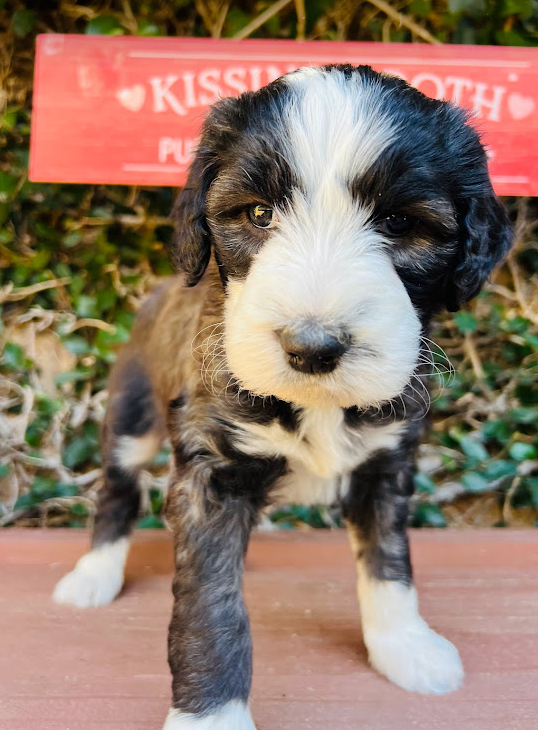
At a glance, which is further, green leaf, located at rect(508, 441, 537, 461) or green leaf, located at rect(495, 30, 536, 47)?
green leaf, located at rect(508, 441, 537, 461)

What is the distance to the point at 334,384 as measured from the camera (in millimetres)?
1122

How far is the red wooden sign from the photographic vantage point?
82.3 inches

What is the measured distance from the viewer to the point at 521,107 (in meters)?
2.08

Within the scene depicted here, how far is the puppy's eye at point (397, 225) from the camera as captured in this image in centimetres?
128

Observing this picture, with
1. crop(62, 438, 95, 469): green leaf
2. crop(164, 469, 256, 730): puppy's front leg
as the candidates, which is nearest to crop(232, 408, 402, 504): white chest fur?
crop(164, 469, 256, 730): puppy's front leg

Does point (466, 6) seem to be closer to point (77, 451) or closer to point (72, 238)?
point (72, 238)

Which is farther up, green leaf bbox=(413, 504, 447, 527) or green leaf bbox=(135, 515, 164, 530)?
green leaf bbox=(413, 504, 447, 527)

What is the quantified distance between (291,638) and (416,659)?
0.35 m

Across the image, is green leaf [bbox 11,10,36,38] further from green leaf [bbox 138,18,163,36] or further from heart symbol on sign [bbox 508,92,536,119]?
heart symbol on sign [bbox 508,92,536,119]

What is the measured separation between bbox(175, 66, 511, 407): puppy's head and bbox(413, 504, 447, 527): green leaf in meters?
1.78

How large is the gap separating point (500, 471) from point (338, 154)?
2.14 m

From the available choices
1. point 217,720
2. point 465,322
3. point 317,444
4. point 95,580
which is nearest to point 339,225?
point 317,444

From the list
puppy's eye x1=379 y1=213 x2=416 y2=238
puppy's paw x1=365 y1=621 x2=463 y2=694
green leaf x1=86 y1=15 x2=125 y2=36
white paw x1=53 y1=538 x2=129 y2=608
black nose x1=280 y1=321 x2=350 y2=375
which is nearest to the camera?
black nose x1=280 y1=321 x2=350 y2=375

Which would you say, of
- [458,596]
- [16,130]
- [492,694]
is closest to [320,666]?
[492,694]
